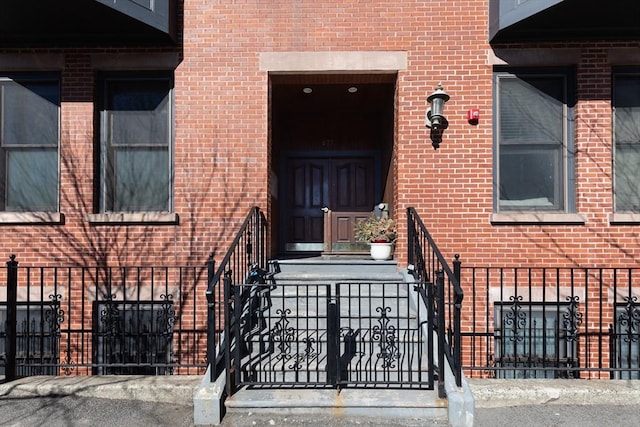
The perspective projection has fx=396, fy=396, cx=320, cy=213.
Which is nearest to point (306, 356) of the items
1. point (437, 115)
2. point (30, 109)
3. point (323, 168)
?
point (437, 115)

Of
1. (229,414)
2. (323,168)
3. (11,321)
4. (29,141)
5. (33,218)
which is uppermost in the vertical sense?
(29,141)

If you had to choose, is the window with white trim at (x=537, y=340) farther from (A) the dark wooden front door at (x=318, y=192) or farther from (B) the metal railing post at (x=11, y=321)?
(B) the metal railing post at (x=11, y=321)

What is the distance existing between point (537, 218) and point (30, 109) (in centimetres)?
719

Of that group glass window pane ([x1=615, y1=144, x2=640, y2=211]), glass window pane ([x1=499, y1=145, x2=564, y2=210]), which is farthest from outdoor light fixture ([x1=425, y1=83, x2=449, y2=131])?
glass window pane ([x1=615, y1=144, x2=640, y2=211])

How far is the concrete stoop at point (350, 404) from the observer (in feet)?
11.7

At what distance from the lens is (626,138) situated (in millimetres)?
5461

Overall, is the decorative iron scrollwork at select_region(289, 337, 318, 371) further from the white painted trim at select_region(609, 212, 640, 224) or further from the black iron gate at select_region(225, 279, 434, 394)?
the white painted trim at select_region(609, 212, 640, 224)

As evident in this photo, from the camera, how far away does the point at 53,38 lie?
541cm

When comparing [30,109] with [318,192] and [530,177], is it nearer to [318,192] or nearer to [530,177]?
[318,192]

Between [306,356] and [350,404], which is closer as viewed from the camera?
[350,404]

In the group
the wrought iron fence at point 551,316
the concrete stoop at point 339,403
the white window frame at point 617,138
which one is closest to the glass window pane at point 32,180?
the concrete stoop at point 339,403

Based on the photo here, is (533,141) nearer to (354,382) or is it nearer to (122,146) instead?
(354,382)

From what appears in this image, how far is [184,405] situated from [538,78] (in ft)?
19.7

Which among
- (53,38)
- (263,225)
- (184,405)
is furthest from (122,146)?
(184,405)
